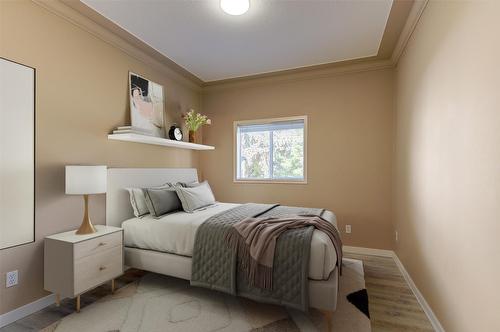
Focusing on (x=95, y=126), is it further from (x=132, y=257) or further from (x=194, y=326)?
(x=194, y=326)

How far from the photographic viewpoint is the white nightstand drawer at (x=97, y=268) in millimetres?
2062

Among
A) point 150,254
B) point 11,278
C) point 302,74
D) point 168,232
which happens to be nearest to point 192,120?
point 302,74

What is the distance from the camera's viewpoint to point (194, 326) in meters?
1.91

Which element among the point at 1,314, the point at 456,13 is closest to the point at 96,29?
the point at 1,314

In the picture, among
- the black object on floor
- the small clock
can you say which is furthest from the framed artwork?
the black object on floor

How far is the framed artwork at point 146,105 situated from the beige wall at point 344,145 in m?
1.46

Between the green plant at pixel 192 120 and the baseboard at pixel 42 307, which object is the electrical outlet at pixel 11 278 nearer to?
the baseboard at pixel 42 307

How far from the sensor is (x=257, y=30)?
269 centimetres

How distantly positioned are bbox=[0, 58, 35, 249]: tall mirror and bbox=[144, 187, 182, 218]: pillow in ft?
3.21

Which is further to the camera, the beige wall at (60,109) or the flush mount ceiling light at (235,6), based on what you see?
the flush mount ceiling light at (235,6)

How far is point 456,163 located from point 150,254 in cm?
273

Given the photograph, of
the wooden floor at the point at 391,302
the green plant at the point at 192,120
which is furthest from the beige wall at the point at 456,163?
the green plant at the point at 192,120

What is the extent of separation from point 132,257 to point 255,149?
2.55 m

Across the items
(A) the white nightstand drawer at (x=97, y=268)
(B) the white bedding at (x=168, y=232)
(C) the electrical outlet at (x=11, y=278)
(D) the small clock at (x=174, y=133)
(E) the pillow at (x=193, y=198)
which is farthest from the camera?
(D) the small clock at (x=174, y=133)
